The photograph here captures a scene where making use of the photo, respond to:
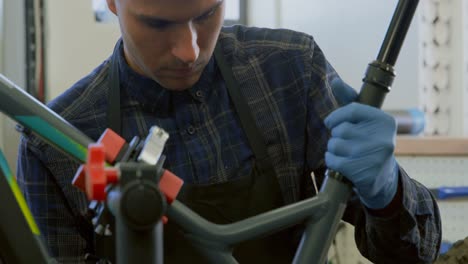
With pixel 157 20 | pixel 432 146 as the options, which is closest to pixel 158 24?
pixel 157 20

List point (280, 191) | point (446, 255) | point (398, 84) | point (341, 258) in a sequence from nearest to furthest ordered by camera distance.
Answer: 1. point (280, 191)
2. point (446, 255)
3. point (341, 258)
4. point (398, 84)

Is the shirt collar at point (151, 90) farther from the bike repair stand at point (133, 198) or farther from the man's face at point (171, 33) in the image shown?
the bike repair stand at point (133, 198)

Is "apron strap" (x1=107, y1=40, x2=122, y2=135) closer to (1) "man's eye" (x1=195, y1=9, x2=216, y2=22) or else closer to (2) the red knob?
(1) "man's eye" (x1=195, y1=9, x2=216, y2=22)

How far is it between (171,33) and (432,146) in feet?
2.84

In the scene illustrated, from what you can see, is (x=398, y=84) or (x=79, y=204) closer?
(x=79, y=204)

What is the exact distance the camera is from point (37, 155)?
2.88ft

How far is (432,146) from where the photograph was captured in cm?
143

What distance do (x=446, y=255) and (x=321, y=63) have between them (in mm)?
408

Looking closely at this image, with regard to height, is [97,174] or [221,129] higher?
[97,174]

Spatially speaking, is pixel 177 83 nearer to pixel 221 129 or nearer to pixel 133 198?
pixel 221 129

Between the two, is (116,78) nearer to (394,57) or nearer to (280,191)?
(280,191)

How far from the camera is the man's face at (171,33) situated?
72cm

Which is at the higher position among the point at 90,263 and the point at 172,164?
the point at 172,164

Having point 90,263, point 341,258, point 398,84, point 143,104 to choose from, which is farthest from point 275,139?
point 398,84
